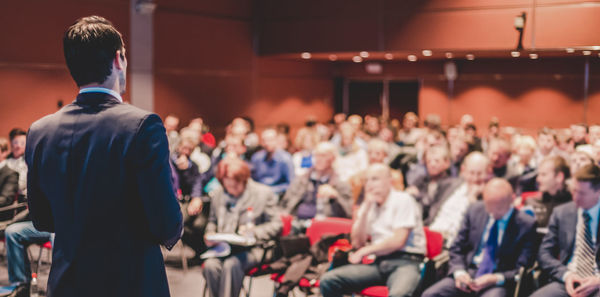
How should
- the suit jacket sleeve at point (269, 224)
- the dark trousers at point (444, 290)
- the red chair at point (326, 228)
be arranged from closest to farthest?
the dark trousers at point (444, 290) → the suit jacket sleeve at point (269, 224) → the red chair at point (326, 228)

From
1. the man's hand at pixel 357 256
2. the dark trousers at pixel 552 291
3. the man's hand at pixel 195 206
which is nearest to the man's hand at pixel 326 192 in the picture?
the man's hand at pixel 357 256

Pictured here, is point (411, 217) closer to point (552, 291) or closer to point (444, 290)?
point (444, 290)

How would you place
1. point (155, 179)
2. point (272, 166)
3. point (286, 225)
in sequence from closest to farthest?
point (155, 179) < point (286, 225) < point (272, 166)

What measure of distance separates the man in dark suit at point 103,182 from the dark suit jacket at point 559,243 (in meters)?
3.17

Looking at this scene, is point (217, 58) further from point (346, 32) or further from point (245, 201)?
point (245, 201)

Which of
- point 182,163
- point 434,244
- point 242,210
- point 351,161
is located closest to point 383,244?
point 434,244

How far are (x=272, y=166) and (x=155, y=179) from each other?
19.9 feet

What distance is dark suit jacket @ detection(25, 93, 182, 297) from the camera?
1.51m

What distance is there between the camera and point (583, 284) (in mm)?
3799

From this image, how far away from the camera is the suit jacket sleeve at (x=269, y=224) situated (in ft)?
15.5

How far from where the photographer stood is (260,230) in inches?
186

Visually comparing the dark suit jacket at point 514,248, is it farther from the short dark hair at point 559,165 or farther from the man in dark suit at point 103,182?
the man in dark suit at point 103,182

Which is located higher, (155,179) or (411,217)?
(155,179)

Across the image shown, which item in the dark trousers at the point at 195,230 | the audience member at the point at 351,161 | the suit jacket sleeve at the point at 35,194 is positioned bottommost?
the dark trousers at the point at 195,230
